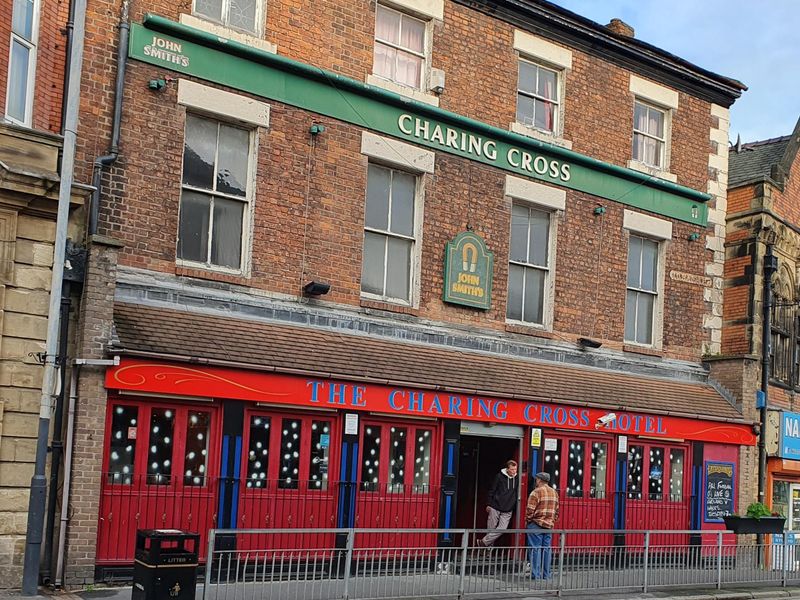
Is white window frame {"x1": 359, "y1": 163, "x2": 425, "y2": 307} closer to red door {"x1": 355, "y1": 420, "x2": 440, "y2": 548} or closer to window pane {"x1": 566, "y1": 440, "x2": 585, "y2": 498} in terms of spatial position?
red door {"x1": 355, "y1": 420, "x2": 440, "y2": 548}

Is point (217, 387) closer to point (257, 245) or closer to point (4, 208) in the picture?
point (257, 245)

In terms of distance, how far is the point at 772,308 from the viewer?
22.1m

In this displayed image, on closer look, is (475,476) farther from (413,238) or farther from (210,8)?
(210,8)

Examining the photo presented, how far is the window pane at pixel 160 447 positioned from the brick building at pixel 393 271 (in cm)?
3

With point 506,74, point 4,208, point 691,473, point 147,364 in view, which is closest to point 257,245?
point 147,364

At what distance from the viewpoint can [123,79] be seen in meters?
13.6

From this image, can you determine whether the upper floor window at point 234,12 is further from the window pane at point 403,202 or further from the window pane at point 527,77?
the window pane at point 527,77

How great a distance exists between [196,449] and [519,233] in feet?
24.6

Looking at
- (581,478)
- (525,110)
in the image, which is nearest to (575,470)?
(581,478)

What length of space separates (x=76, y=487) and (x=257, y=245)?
4.44 m

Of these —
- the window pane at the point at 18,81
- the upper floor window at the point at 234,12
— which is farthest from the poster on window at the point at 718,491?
the window pane at the point at 18,81

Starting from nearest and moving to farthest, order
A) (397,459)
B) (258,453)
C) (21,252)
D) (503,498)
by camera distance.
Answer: (21,252) → (258,453) → (397,459) → (503,498)

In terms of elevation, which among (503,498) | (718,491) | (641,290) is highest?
(641,290)

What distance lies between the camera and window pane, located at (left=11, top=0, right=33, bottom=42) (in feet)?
41.2
